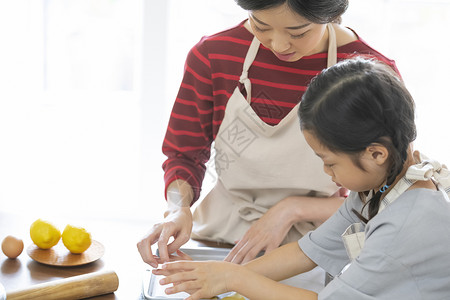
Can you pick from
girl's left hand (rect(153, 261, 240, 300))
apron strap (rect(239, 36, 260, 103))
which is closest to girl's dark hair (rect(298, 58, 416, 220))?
girl's left hand (rect(153, 261, 240, 300))

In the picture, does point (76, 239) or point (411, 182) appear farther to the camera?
point (76, 239)

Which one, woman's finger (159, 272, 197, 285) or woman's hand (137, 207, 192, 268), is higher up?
woman's finger (159, 272, 197, 285)

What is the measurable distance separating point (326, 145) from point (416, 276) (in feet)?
0.86

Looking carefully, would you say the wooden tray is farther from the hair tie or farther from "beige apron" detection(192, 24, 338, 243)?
the hair tie

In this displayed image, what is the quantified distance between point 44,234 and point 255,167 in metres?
0.52

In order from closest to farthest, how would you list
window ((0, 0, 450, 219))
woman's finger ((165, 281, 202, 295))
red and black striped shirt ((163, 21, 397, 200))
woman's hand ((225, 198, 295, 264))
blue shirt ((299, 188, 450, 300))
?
blue shirt ((299, 188, 450, 300)) < woman's finger ((165, 281, 202, 295)) < woman's hand ((225, 198, 295, 264)) < red and black striped shirt ((163, 21, 397, 200)) < window ((0, 0, 450, 219))

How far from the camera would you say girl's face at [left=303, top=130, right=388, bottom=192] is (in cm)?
99

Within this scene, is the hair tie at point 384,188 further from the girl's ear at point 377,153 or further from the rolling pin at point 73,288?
the rolling pin at point 73,288

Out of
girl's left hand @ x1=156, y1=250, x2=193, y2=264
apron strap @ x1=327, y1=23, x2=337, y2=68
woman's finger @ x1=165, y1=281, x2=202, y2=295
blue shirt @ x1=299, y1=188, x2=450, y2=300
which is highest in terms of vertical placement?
apron strap @ x1=327, y1=23, x2=337, y2=68

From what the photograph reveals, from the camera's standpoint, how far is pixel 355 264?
3.22ft

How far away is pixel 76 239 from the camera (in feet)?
4.20

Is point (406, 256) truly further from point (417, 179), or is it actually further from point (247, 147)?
point (247, 147)

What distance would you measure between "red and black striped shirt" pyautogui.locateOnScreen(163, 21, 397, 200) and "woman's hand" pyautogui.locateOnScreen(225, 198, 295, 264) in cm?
22

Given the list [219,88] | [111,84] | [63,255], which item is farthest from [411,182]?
[111,84]
